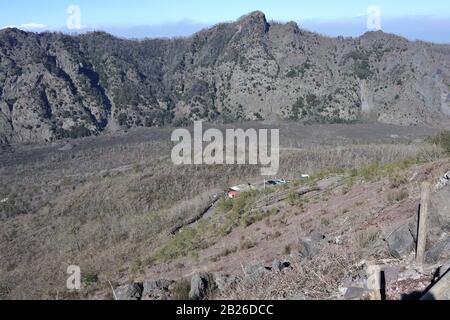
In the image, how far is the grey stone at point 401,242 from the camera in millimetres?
9109

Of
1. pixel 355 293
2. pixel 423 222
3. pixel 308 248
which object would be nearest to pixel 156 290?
pixel 308 248

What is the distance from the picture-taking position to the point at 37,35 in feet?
266

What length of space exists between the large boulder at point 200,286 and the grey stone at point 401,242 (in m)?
3.57

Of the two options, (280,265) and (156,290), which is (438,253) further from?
(156,290)

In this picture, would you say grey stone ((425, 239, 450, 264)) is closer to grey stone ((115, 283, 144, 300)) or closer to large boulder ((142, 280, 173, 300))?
large boulder ((142, 280, 173, 300))

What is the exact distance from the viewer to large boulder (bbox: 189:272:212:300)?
1009 cm

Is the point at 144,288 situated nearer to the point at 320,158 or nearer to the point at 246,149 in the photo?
the point at 320,158

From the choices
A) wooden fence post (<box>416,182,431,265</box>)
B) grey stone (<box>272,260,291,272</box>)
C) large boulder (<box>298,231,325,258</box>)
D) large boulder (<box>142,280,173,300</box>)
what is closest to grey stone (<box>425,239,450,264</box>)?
wooden fence post (<box>416,182,431,265</box>)

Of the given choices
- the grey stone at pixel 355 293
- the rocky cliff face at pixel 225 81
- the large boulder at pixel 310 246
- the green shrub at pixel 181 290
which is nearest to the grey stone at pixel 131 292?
the green shrub at pixel 181 290

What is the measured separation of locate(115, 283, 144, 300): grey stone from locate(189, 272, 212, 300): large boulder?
123 cm

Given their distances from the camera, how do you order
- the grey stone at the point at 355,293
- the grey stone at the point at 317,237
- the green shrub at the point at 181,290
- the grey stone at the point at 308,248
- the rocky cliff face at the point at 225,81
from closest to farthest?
the grey stone at the point at 355,293 → the green shrub at the point at 181,290 → the grey stone at the point at 308,248 → the grey stone at the point at 317,237 → the rocky cliff face at the point at 225,81

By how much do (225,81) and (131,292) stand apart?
65.9 meters

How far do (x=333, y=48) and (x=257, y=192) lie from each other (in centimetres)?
5638

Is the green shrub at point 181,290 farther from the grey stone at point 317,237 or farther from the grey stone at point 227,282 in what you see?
the grey stone at point 317,237
